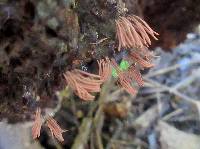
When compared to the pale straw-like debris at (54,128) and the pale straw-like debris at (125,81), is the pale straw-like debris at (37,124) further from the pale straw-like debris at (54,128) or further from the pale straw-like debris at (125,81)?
the pale straw-like debris at (125,81)

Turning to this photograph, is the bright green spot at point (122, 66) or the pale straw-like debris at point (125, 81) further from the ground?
the bright green spot at point (122, 66)

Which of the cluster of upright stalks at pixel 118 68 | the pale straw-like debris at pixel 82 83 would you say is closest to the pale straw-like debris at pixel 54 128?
the cluster of upright stalks at pixel 118 68

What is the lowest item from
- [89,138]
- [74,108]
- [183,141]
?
[183,141]

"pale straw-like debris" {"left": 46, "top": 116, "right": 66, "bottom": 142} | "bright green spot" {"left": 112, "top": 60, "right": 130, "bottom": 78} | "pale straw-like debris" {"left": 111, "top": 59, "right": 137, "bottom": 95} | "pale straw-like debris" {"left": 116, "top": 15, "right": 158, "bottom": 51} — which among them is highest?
"pale straw-like debris" {"left": 116, "top": 15, "right": 158, "bottom": 51}

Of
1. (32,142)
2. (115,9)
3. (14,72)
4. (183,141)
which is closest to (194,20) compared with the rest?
(183,141)

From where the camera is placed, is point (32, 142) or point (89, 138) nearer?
point (32, 142)

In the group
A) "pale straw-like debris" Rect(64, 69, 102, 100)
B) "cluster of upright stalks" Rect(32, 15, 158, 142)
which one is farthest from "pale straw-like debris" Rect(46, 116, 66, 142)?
"pale straw-like debris" Rect(64, 69, 102, 100)

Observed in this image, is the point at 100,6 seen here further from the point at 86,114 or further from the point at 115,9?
the point at 86,114

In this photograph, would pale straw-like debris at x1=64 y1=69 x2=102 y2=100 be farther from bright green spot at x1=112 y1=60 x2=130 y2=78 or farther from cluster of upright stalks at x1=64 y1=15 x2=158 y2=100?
bright green spot at x1=112 y1=60 x2=130 y2=78
